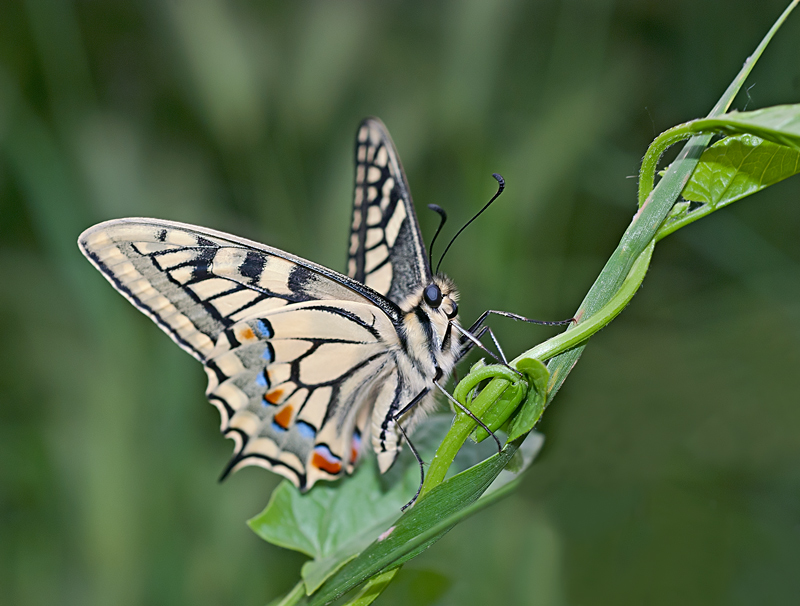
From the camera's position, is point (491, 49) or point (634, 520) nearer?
point (634, 520)

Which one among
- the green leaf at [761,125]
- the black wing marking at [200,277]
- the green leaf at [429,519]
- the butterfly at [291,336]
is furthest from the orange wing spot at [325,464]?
the green leaf at [761,125]

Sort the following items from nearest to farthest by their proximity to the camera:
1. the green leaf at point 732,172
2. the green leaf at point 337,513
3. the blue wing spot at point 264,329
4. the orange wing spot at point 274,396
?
the green leaf at point 732,172 < the green leaf at point 337,513 < the blue wing spot at point 264,329 < the orange wing spot at point 274,396

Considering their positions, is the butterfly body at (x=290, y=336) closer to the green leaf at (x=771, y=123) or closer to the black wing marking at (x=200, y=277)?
the black wing marking at (x=200, y=277)

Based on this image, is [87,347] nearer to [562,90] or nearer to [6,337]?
[6,337]

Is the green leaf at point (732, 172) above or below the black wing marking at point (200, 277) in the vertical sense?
above

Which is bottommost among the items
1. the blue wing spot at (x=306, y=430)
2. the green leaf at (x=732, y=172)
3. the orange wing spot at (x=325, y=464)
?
the blue wing spot at (x=306, y=430)

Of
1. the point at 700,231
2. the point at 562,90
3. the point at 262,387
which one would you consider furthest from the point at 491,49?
the point at 262,387

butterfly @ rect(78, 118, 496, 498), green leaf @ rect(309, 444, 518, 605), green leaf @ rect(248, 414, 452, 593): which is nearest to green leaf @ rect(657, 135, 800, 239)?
green leaf @ rect(309, 444, 518, 605)
